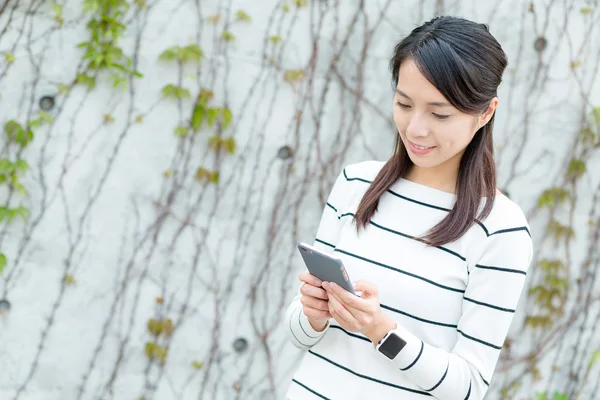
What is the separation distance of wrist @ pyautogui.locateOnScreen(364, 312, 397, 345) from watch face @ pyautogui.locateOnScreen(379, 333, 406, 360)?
0.04 feet

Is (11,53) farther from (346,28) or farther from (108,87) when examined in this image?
(346,28)

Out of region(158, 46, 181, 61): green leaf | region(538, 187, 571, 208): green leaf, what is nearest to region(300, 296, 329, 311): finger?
region(158, 46, 181, 61): green leaf

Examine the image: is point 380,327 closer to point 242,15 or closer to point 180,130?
point 180,130

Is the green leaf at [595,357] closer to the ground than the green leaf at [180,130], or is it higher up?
closer to the ground

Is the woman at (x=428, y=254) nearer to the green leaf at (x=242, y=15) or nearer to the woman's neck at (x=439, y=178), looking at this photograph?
the woman's neck at (x=439, y=178)

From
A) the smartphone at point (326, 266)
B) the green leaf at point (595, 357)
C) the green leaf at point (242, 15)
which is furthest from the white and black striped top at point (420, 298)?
the green leaf at point (595, 357)

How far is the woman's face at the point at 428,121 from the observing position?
131cm

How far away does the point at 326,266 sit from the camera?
51.1 inches

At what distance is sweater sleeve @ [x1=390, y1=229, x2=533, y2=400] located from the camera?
1.31 m

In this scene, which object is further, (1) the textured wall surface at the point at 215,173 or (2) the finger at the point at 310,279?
(1) the textured wall surface at the point at 215,173

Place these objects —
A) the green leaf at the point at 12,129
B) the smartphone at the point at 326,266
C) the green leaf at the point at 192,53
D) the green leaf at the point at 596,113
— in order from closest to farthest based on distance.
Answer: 1. the smartphone at the point at 326,266
2. the green leaf at the point at 12,129
3. the green leaf at the point at 192,53
4. the green leaf at the point at 596,113

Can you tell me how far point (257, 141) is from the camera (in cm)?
269

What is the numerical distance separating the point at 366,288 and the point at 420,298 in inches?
4.7

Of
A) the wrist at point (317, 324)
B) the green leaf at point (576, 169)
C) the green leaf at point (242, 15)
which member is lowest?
the wrist at point (317, 324)
